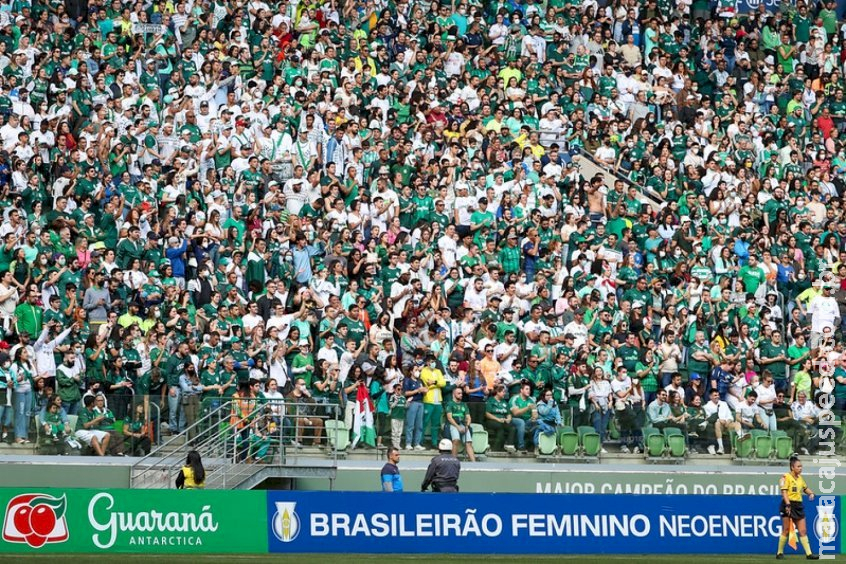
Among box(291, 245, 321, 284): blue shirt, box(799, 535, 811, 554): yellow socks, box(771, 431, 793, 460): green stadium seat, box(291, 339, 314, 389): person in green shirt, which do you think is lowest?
box(799, 535, 811, 554): yellow socks

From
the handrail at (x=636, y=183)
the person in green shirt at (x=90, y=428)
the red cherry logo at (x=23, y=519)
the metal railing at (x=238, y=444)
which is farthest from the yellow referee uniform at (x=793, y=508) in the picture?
the red cherry logo at (x=23, y=519)

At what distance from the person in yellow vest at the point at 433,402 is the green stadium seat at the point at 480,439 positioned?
652mm

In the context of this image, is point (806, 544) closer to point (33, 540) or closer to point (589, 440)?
point (589, 440)

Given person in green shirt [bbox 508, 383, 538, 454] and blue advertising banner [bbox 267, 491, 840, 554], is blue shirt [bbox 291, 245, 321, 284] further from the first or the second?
blue advertising banner [bbox 267, 491, 840, 554]

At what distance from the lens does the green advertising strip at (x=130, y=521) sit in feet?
77.4

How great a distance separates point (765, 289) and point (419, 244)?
291 inches

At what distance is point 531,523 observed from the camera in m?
25.4

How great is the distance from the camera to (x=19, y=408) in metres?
25.7

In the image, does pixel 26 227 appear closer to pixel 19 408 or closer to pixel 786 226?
pixel 19 408

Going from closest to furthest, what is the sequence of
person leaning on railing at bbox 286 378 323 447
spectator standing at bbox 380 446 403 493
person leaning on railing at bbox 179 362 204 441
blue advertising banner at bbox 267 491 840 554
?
blue advertising banner at bbox 267 491 840 554 < spectator standing at bbox 380 446 403 493 < person leaning on railing at bbox 179 362 204 441 < person leaning on railing at bbox 286 378 323 447

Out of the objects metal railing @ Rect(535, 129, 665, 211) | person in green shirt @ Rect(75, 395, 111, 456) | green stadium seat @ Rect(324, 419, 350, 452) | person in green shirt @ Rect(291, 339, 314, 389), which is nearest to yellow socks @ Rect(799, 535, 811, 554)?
green stadium seat @ Rect(324, 419, 350, 452)

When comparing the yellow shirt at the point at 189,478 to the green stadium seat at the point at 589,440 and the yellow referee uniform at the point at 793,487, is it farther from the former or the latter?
the yellow referee uniform at the point at 793,487

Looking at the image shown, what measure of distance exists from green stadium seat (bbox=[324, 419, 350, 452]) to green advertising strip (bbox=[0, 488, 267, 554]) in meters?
2.81

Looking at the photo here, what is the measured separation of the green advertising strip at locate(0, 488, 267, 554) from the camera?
77.4 ft
